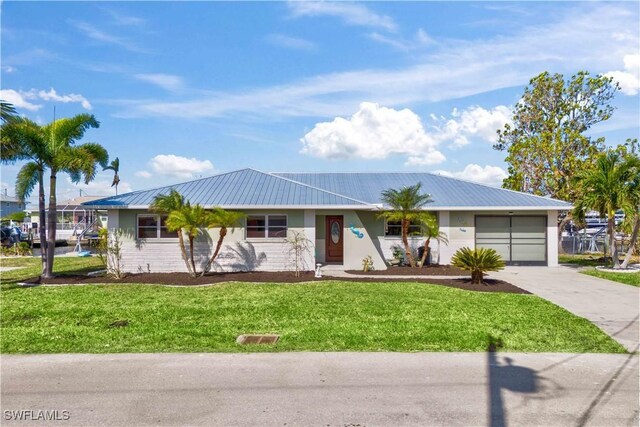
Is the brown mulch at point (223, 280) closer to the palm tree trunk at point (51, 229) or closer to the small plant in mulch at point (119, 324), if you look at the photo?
the palm tree trunk at point (51, 229)

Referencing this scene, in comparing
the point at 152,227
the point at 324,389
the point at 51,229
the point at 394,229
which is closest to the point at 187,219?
the point at 152,227

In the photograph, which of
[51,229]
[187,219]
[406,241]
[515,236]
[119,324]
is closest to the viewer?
[119,324]

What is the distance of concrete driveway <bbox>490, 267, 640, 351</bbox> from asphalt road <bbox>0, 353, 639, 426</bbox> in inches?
88.4

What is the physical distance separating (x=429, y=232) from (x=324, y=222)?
15.1 ft

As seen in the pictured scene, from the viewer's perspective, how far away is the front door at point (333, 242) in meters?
21.0

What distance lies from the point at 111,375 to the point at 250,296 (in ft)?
20.2

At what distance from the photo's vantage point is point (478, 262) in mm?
15062

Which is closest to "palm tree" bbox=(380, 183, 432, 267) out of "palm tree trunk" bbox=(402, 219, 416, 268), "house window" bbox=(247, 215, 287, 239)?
"palm tree trunk" bbox=(402, 219, 416, 268)

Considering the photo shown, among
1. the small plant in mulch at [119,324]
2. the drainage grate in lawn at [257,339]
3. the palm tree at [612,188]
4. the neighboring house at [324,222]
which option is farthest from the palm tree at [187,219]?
the palm tree at [612,188]

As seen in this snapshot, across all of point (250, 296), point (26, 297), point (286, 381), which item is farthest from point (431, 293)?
point (26, 297)

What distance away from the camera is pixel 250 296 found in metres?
12.8

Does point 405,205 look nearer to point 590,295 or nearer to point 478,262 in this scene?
point 478,262

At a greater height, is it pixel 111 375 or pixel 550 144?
pixel 550 144

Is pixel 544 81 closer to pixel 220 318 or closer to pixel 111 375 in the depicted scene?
pixel 220 318
